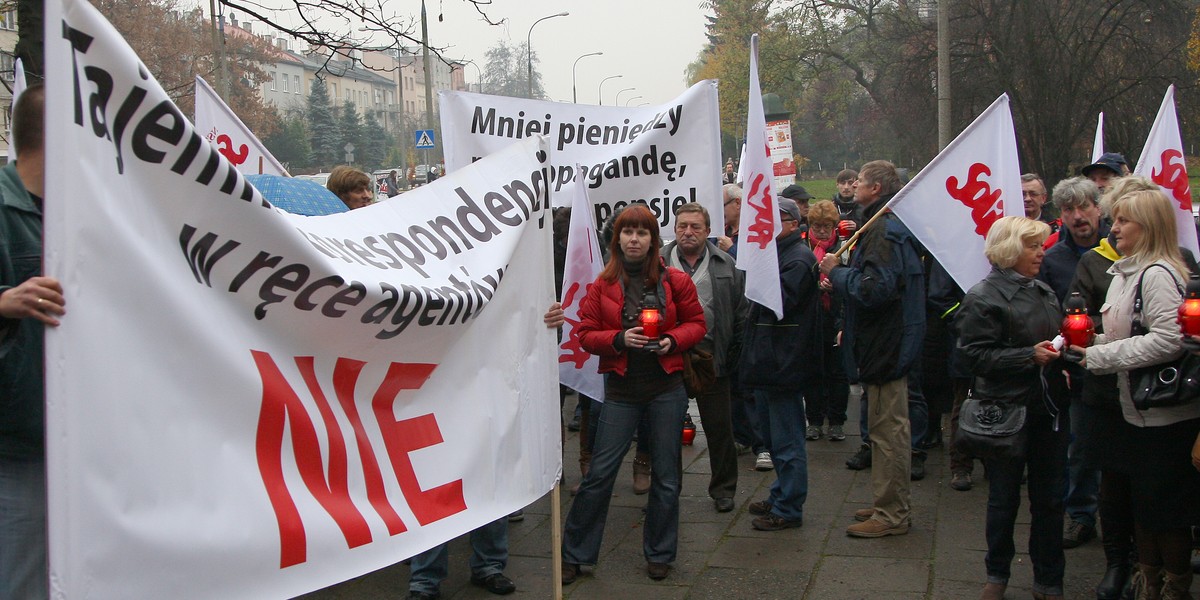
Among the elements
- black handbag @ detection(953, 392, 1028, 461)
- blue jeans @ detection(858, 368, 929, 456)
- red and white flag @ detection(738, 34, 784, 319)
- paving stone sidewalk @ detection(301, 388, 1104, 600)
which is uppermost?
red and white flag @ detection(738, 34, 784, 319)

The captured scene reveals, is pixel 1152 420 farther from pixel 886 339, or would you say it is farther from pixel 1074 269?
pixel 1074 269

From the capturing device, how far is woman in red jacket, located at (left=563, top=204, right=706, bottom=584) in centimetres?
489

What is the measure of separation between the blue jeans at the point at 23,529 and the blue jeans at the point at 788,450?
3594mm

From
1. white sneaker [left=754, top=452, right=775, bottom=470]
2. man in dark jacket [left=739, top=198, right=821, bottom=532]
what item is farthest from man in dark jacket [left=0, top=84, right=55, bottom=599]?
white sneaker [left=754, top=452, right=775, bottom=470]

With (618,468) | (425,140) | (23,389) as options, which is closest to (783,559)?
(618,468)

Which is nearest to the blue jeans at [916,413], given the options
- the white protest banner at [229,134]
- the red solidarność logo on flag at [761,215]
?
the red solidarność logo on flag at [761,215]

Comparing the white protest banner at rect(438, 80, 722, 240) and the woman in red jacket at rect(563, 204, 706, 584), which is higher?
the white protest banner at rect(438, 80, 722, 240)

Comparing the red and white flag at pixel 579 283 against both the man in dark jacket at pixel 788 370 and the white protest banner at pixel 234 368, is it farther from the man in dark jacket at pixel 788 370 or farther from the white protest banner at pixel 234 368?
the white protest banner at pixel 234 368

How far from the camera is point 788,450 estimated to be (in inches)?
219

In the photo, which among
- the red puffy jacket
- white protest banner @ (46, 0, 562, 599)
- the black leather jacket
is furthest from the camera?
the red puffy jacket

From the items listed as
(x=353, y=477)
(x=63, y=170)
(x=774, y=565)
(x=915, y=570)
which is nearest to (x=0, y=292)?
(x=63, y=170)

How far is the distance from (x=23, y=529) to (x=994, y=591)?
3.58 meters

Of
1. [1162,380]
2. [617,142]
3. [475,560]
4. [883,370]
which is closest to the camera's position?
[1162,380]

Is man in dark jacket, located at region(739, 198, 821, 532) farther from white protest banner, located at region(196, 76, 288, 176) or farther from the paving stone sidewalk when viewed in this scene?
white protest banner, located at region(196, 76, 288, 176)
